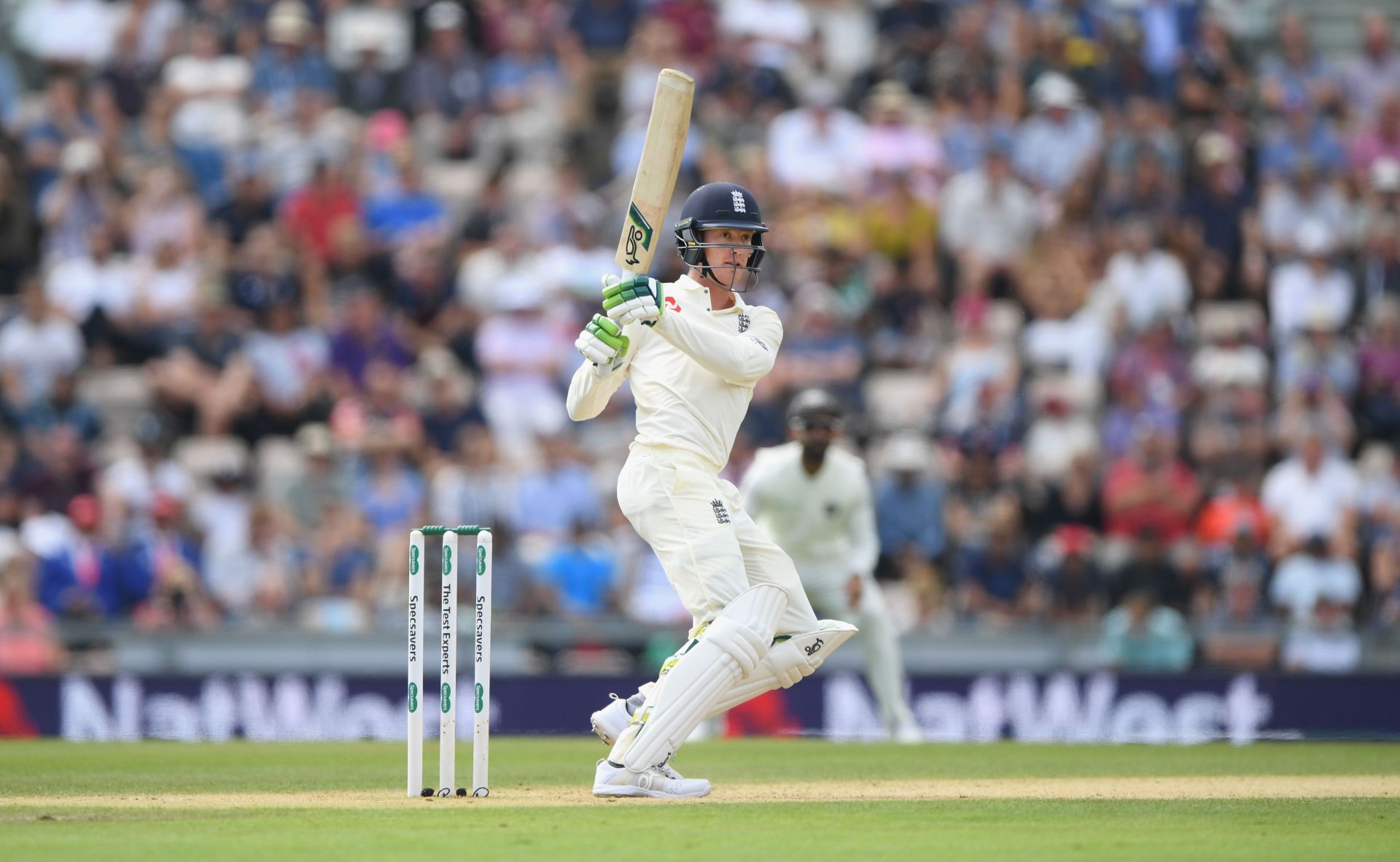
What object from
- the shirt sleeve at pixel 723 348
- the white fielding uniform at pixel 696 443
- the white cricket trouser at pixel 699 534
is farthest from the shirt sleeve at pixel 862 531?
the shirt sleeve at pixel 723 348

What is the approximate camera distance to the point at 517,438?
14.9m

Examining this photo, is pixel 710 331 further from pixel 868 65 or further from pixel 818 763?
pixel 868 65

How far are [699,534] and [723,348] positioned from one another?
26.0 inches

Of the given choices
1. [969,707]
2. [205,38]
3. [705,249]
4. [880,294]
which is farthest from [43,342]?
[705,249]

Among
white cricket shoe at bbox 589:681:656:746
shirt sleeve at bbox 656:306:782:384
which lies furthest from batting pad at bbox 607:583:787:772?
shirt sleeve at bbox 656:306:782:384

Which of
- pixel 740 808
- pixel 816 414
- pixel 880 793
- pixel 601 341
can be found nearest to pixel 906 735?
pixel 816 414

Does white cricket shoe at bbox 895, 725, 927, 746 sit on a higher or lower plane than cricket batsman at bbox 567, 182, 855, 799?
lower

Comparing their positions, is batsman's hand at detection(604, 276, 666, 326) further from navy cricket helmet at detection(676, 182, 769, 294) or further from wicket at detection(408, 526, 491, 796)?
wicket at detection(408, 526, 491, 796)

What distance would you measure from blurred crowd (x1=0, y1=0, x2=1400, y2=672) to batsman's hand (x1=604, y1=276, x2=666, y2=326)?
21.1 feet

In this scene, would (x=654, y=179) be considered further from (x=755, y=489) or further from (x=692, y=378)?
(x=755, y=489)

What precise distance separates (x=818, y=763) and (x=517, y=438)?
19.0 ft

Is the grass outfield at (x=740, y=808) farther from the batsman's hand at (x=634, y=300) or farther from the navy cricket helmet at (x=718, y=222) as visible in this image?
the navy cricket helmet at (x=718, y=222)

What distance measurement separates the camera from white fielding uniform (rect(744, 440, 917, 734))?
11586 millimetres

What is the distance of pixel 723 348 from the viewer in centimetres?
718
